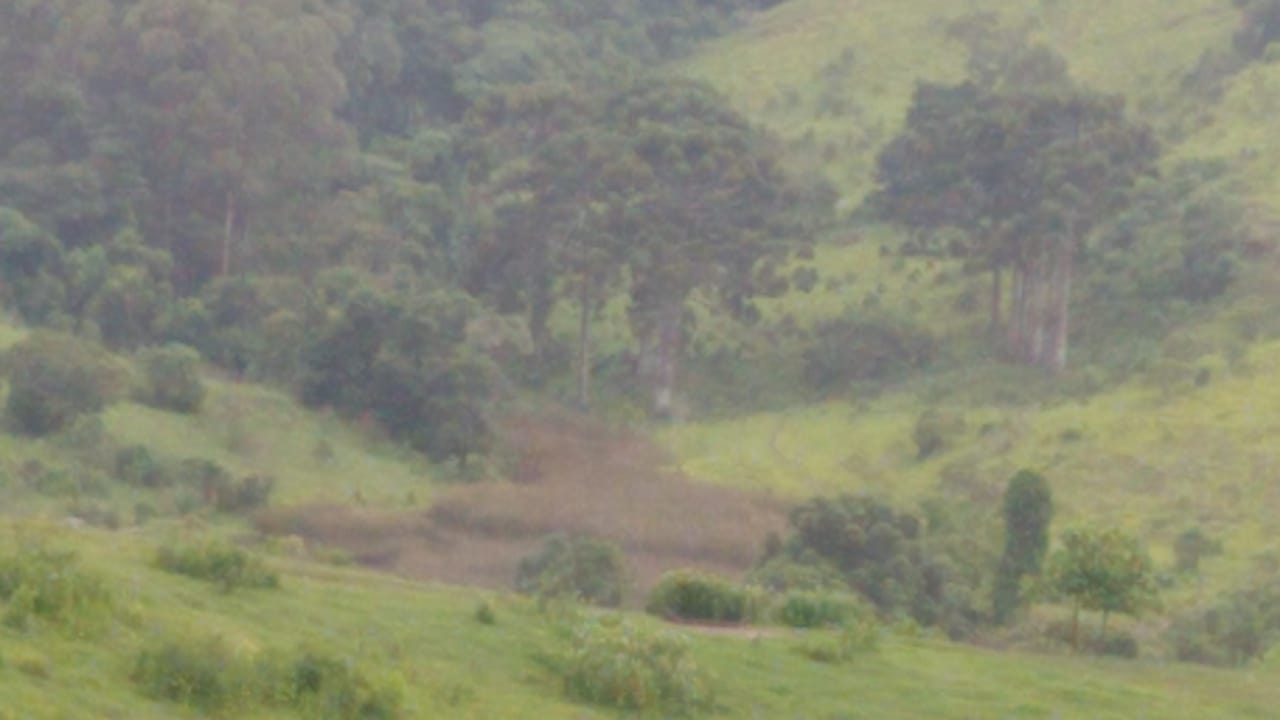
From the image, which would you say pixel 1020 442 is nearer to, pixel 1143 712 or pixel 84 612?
pixel 1143 712

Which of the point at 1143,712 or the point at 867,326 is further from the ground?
the point at 867,326

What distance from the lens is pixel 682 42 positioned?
7362 centimetres

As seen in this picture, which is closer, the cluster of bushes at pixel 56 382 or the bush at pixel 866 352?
the cluster of bushes at pixel 56 382

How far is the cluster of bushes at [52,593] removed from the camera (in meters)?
14.0

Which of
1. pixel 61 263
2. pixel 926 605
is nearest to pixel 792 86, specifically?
pixel 61 263

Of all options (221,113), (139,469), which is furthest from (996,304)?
(139,469)

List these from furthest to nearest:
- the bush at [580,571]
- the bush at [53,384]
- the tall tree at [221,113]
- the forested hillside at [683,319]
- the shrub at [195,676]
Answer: the tall tree at [221,113]
the bush at [53,384]
the forested hillside at [683,319]
the bush at [580,571]
the shrub at [195,676]

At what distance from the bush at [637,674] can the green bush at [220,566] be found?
113 inches

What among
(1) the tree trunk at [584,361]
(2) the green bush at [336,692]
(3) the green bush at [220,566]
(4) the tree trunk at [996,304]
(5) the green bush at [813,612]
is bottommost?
(5) the green bush at [813,612]

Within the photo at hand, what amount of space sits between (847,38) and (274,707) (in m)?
59.1

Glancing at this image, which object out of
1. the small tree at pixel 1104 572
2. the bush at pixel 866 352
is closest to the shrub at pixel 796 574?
the small tree at pixel 1104 572

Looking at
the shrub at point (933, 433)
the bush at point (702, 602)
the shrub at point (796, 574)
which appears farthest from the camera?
the shrub at point (933, 433)

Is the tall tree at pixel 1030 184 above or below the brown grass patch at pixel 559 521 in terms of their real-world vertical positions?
above

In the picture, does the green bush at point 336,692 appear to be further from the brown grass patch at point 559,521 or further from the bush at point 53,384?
the bush at point 53,384
